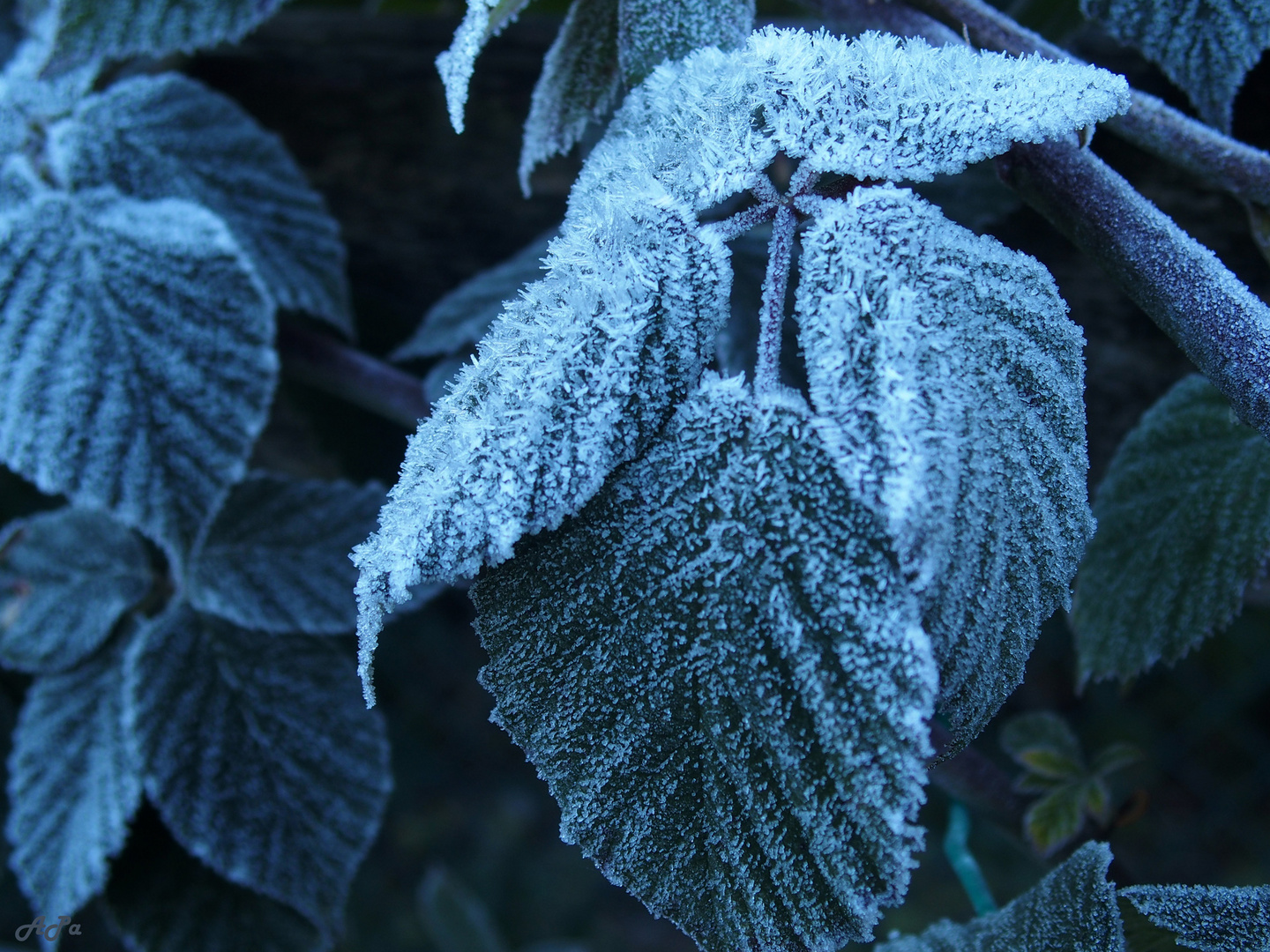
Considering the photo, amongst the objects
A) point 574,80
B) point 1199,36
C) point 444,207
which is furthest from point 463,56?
point 444,207

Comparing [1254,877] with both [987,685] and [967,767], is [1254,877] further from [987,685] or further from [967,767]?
[987,685]

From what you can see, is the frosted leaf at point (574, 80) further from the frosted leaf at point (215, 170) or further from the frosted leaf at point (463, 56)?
the frosted leaf at point (215, 170)

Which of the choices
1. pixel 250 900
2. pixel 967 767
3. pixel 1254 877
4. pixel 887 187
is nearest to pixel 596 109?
pixel 887 187

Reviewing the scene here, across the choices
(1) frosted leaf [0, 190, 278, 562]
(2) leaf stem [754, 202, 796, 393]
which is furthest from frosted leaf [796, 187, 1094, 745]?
(1) frosted leaf [0, 190, 278, 562]

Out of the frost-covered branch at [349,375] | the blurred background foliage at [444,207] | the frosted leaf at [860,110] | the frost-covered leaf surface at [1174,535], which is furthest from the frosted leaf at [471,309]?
the frost-covered leaf surface at [1174,535]

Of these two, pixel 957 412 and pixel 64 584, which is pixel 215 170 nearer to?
pixel 64 584

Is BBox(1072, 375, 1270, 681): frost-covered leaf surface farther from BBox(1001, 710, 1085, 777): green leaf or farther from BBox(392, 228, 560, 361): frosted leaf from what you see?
BBox(392, 228, 560, 361): frosted leaf
